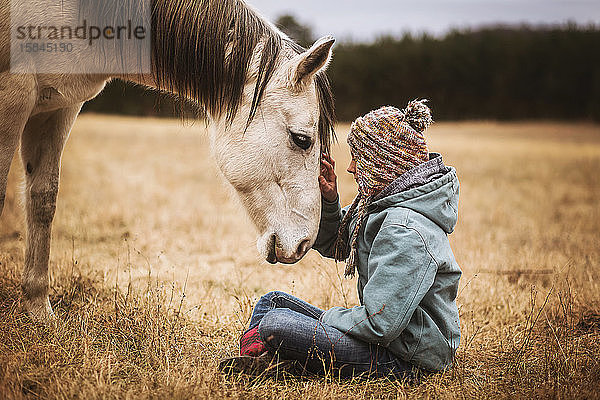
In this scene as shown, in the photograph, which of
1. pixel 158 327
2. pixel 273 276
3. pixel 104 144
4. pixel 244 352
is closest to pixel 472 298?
pixel 273 276

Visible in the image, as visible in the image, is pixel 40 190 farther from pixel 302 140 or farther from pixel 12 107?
pixel 302 140

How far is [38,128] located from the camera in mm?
3291

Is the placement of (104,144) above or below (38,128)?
below

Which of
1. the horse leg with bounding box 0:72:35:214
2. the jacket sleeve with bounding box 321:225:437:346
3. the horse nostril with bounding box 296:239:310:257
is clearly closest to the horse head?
the horse nostril with bounding box 296:239:310:257

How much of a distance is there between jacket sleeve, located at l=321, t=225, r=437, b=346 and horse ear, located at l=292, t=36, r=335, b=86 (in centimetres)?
89

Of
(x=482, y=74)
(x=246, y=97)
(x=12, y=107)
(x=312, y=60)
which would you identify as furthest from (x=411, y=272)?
(x=482, y=74)

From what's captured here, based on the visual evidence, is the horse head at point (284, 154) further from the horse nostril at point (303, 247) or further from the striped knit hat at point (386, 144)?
the striped knit hat at point (386, 144)

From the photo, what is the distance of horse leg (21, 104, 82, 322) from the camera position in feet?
10.8

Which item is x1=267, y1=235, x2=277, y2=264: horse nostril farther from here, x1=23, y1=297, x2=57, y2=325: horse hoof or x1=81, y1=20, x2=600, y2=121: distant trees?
x1=81, y1=20, x2=600, y2=121: distant trees

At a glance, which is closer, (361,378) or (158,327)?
(361,378)

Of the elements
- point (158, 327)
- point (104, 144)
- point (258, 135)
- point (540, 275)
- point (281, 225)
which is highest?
point (258, 135)

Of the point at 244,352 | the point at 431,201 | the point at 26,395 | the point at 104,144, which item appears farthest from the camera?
the point at 104,144

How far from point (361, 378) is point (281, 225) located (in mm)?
848

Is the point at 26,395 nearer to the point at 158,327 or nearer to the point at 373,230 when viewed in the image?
the point at 158,327
